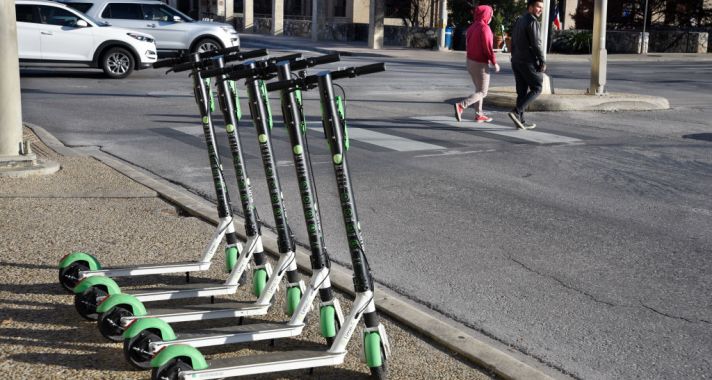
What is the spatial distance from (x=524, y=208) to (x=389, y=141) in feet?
14.0

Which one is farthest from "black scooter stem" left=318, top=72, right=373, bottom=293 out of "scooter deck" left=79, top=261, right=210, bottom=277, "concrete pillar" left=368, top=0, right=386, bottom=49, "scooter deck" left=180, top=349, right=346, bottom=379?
"concrete pillar" left=368, top=0, right=386, bottom=49

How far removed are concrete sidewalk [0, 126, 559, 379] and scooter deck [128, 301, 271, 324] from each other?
147 millimetres

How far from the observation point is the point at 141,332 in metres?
4.23

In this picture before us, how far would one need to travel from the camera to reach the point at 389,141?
1251 cm

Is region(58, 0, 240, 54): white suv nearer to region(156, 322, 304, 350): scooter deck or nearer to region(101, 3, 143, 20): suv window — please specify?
region(101, 3, 143, 20): suv window

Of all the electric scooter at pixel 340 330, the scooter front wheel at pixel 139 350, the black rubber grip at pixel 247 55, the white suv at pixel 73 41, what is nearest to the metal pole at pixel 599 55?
the white suv at pixel 73 41

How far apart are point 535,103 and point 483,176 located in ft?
22.8

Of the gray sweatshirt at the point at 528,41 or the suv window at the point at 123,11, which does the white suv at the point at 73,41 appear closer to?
the suv window at the point at 123,11

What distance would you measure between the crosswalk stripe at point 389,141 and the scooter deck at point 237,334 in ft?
23.9

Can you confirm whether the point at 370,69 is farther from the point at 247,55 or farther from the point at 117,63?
the point at 117,63

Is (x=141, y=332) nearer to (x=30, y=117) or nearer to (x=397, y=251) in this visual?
(x=397, y=251)

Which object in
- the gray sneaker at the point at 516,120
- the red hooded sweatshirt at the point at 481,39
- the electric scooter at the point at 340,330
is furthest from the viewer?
the red hooded sweatshirt at the point at 481,39

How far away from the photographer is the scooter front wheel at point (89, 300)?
492cm

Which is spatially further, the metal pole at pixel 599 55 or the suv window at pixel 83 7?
the suv window at pixel 83 7
